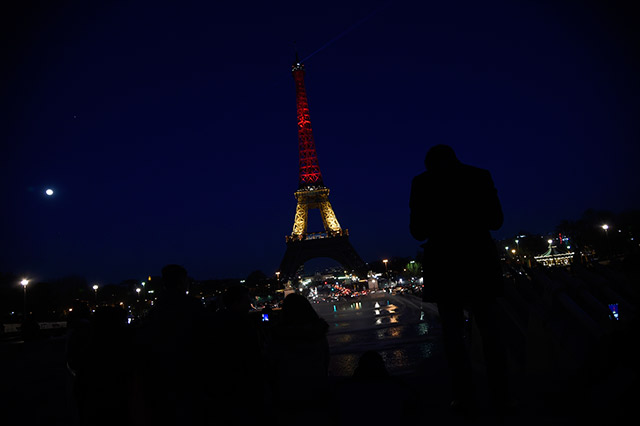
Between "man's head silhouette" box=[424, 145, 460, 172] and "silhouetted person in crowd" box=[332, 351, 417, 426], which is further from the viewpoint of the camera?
"man's head silhouette" box=[424, 145, 460, 172]

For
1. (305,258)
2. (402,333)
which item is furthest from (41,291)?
(402,333)

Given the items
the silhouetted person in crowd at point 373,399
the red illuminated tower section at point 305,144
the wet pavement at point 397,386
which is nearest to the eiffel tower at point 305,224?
the red illuminated tower section at point 305,144

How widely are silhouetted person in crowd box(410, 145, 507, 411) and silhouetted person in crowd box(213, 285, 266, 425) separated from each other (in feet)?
4.42

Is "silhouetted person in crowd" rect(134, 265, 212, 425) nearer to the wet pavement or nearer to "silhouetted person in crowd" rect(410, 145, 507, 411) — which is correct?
the wet pavement

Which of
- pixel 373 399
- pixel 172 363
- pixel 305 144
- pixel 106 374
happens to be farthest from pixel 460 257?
pixel 305 144

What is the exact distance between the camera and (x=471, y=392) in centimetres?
279

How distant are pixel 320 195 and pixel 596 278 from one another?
5629 centimetres

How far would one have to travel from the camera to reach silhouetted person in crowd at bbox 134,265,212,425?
8.71 ft

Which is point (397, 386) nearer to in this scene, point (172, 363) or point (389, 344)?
point (172, 363)

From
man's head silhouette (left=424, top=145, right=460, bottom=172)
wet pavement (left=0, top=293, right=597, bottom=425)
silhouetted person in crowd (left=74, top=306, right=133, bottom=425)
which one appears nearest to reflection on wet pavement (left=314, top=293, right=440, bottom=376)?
wet pavement (left=0, top=293, right=597, bottom=425)

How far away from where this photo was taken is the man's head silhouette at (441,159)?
307 cm

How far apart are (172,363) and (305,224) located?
5833 centimetres

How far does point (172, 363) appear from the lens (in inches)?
123

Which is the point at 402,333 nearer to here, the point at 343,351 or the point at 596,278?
the point at 343,351
